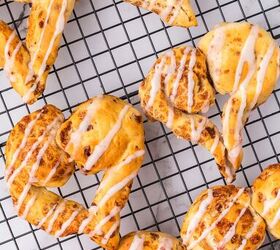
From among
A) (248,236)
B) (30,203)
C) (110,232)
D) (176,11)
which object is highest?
(176,11)

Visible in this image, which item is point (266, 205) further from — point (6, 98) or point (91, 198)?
point (6, 98)

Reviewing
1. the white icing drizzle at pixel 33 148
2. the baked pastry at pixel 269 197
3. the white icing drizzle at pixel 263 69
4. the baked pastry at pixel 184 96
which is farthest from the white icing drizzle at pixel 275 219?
the white icing drizzle at pixel 33 148

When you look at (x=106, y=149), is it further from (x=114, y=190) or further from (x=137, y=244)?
(x=137, y=244)

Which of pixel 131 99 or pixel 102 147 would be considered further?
pixel 131 99

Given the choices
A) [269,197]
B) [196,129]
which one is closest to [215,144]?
[196,129]

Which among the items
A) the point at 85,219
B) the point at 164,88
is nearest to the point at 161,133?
the point at 164,88

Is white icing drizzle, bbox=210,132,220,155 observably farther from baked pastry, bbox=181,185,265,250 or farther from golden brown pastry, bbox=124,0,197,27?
golden brown pastry, bbox=124,0,197,27

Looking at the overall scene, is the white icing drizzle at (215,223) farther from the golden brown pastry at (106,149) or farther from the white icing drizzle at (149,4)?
the white icing drizzle at (149,4)
